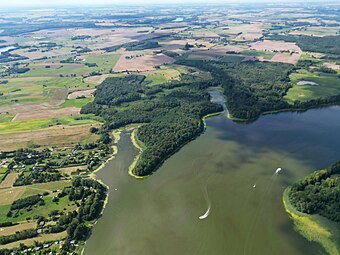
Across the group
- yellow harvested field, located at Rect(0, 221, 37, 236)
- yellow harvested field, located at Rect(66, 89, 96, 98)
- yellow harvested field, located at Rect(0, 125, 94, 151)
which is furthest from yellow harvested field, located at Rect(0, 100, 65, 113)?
yellow harvested field, located at Rect(0, 221, 37, 236)

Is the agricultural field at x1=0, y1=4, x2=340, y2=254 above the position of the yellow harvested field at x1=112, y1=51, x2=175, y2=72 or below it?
above

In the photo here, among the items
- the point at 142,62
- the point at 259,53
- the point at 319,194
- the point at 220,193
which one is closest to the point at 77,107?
the point at 142,62

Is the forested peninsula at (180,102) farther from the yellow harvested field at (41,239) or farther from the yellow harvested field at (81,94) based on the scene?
the yellow harvested field at (41,239)

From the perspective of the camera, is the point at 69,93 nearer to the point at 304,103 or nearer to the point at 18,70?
the point at 18,70

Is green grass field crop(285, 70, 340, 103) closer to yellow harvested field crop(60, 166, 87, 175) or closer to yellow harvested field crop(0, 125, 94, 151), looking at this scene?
yellow harvested field crop(0, 125, 94, 151)

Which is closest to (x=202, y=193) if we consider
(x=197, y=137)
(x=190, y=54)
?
(x=197, y=137)
